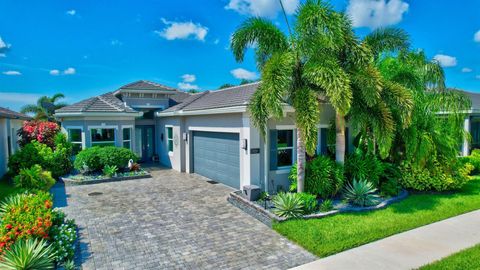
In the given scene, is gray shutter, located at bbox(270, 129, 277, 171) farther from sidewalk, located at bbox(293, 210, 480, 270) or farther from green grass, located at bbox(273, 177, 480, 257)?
sidewalk, located at bbox(293, 210, 480, 270)

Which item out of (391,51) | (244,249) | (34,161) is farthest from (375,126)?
(34,161)

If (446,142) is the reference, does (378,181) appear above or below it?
below

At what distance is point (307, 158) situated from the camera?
36.2 ft

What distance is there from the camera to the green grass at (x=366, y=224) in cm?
686

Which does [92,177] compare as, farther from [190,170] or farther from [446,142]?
[446,142]

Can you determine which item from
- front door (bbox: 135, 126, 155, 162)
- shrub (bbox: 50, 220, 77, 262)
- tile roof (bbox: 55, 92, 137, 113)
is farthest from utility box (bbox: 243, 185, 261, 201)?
front door (bbox: 135, 126, 155, 162)

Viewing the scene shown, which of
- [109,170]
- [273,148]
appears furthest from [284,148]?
[109,170]

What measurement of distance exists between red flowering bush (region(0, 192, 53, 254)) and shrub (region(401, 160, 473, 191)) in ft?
39.4

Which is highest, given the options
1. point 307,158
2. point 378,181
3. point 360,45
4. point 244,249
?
point 360,45

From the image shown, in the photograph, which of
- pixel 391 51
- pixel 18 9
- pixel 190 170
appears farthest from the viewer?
pixel 190 170

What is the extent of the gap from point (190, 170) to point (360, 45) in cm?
1117

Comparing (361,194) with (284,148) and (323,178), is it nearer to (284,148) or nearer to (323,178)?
(323,178)

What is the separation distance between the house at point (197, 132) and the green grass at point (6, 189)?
4.14 m

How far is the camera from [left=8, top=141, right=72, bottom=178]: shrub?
13.7 metres
